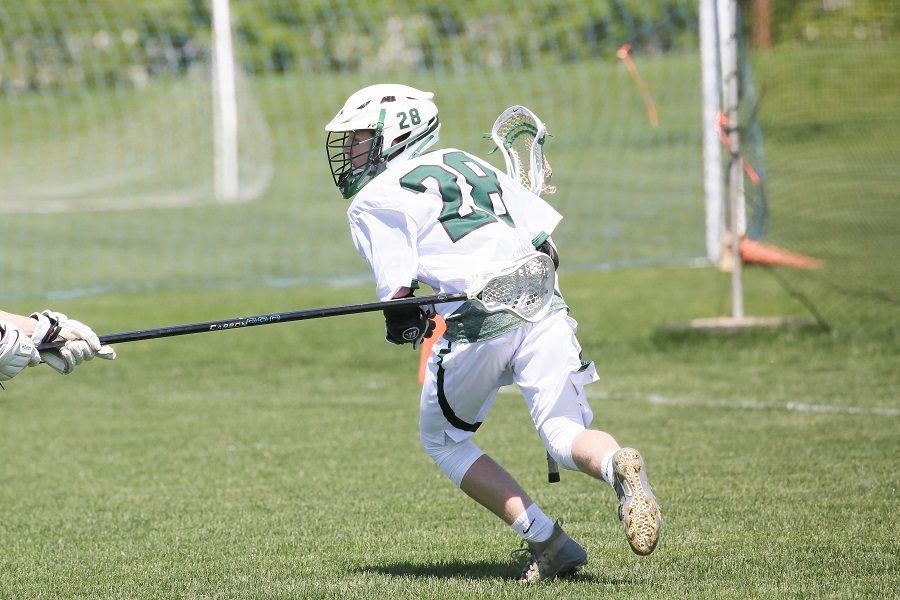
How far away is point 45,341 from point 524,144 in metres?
2.29

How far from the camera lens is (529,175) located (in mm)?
5812

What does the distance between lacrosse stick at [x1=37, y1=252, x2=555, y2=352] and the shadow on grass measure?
1.03m

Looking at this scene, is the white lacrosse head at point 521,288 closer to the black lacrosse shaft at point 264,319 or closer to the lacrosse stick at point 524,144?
the black lacrosse shaft at point 264,319

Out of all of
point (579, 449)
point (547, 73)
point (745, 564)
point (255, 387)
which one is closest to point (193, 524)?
point (579, 449)

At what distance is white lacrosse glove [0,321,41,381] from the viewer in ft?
15.1

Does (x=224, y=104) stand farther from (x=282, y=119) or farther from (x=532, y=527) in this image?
(x=532, y=527)

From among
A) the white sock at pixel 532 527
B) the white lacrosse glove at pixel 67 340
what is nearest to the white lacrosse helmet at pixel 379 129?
the white lacrosse glove at pixel 67 340

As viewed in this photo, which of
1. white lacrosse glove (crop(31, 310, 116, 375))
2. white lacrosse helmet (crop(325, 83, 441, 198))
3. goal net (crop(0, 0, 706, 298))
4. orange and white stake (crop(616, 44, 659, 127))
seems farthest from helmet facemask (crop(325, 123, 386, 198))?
goal net (crop(0, 0, 706, 298))

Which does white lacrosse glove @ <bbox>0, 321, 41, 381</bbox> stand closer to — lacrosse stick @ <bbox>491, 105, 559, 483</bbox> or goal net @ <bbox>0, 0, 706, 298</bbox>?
lacrosse stick @ <bbox>491, 105, 559, 483</bbox>

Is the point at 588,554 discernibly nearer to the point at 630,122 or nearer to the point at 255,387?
the point at 255,387

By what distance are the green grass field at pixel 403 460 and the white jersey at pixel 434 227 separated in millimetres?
1189

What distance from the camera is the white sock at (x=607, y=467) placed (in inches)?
182

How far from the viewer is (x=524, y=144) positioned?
5.91m

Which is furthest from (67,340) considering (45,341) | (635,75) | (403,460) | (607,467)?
(635,75)
